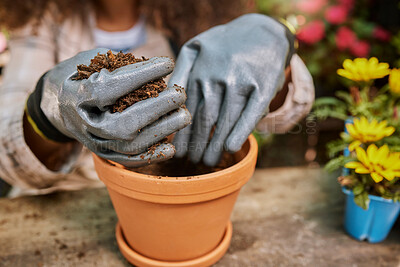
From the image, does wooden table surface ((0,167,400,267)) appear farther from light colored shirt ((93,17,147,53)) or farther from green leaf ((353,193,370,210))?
light colored shirt ((93,17,147,53))

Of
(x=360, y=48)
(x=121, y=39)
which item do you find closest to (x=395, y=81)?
(x=121, y=39)

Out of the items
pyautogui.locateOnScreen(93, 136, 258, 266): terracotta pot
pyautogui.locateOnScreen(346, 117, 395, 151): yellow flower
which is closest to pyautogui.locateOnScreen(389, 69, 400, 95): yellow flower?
pyautogui.locateOnScreen(346, 117, 395, 151): yellow flower

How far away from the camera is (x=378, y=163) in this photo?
2.34 feet

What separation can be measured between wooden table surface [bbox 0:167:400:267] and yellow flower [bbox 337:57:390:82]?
0.36m

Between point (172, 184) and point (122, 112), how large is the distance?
161mm

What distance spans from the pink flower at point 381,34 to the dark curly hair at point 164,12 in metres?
1.26

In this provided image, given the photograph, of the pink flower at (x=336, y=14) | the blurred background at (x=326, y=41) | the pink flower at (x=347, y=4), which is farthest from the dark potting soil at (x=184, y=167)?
the pink flower at (x=347, y=4)

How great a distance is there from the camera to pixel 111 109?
21.4 inches

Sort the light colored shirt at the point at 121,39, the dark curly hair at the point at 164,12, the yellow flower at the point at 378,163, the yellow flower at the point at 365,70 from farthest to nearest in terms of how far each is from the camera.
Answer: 1. the light colored shirt at the point at 121,39
2. the dark curly hair at the point at 164,12
3. the yellow flower at the point at 365,70
4. the yellow flower at the point at 378,163

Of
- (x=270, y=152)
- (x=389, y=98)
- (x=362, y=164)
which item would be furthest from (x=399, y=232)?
(x=270, y=152)

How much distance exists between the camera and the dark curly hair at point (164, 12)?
1204 mm

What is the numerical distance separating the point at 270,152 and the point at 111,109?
195cm

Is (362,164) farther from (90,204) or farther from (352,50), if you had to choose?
(352,50)

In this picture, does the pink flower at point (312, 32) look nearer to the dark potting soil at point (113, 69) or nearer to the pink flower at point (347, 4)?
the pink flower at point (347, 4)
